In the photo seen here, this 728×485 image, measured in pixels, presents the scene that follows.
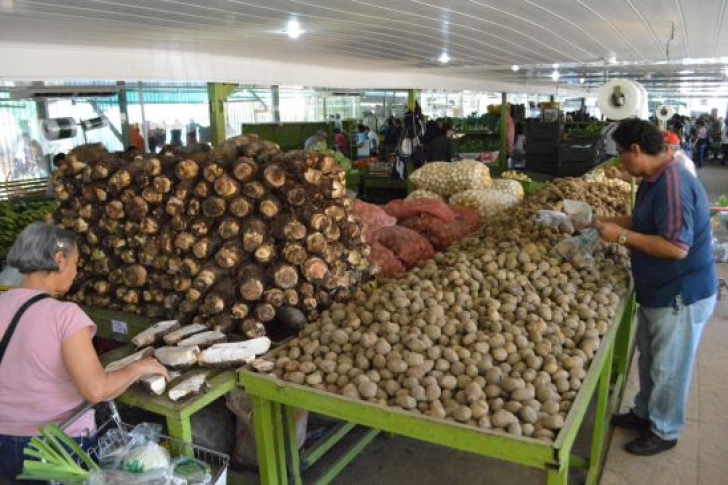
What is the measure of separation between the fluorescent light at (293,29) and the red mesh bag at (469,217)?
1.98 metres

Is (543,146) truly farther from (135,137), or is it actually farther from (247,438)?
(247,438)

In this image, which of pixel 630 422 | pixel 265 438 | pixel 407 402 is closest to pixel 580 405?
pixel 407 402

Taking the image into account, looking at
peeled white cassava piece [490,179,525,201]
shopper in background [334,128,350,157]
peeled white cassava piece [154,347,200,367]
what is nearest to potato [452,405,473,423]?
peeled white cassava piece [154,347,200,367]

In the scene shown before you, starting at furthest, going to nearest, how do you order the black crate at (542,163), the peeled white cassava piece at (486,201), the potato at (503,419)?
1. the black crate at (542,163)
2. the peeled white cassava piece at (486,201)
3. the potato at (503,419)

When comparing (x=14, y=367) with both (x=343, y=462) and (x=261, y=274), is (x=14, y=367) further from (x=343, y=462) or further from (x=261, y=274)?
(x=343, y=462)

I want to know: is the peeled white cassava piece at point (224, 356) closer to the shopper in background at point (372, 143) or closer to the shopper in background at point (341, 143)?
the shopper in background at point (341, 143)

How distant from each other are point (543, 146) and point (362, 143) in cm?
413

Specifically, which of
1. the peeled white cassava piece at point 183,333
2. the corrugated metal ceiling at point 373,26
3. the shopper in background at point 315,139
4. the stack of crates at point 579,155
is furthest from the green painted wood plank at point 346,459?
the stack of crates at point 579,155

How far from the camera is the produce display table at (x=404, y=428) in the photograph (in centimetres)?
196

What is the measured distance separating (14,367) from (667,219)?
2.96 metres

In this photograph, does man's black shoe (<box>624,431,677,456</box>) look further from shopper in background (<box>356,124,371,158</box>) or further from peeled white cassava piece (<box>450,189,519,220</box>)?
shopper in background (<box>356,124,371,158</box>)

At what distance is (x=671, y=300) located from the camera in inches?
125

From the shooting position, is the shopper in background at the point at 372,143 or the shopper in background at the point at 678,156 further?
the shopper in background at the point at 372,143

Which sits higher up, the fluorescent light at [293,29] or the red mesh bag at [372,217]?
the fluorescent light at [293,29]
